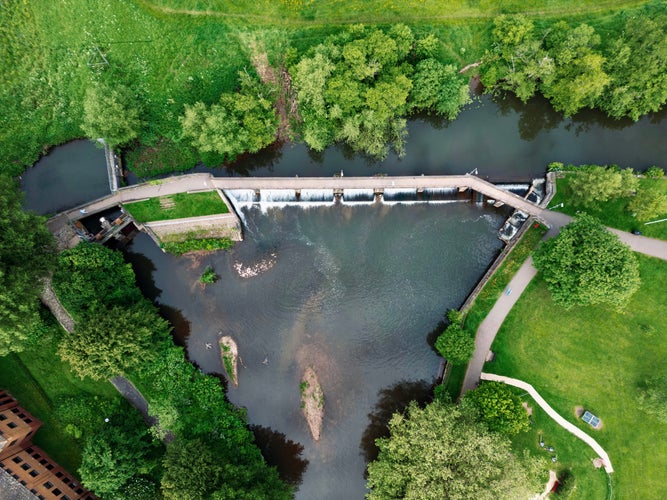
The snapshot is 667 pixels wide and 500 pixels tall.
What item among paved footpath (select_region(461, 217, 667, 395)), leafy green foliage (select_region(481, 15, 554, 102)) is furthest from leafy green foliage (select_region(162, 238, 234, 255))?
leafy green foliage (select_region(481, 15, 554, 102))

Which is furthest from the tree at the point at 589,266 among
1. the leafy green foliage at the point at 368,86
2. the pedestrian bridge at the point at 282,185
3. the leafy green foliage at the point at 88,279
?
the leafy green foliage at the point at 88,279

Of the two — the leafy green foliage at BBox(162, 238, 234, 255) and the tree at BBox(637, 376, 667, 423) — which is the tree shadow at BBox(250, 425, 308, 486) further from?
the tree at BBox(637, 376, 667, 423)

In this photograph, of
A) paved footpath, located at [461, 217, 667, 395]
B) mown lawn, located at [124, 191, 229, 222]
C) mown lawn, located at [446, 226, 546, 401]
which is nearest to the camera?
paved footpath, located at [461, 217, 667, 395]

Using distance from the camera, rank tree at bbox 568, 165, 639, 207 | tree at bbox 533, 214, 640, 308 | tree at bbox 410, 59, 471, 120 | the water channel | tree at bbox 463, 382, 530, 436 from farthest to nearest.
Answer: the water channel, tree at bbox 410, 59, 471, 120, tree at bbox 568, 165, 639, 207, tree at bbox 463, 382, 530, 436, tree at bbox 533, 214, 640, 308

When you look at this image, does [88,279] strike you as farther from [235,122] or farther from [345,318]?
[345,318]

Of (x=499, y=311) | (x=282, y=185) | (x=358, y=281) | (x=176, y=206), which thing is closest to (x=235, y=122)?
(x=282, y=185)

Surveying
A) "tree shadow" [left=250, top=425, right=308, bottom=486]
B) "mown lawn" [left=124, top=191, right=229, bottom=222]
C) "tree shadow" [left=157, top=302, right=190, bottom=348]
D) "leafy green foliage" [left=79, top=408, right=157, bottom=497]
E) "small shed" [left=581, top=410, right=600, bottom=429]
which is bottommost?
"tree shadow" [left=250, top=425, right=308, bottom=486]

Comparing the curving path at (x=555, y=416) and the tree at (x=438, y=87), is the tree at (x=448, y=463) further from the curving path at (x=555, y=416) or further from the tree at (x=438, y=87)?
the tree at (x=438, y=87)
